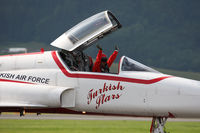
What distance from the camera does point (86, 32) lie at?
448 inches

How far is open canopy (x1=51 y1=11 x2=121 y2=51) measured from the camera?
1127 cm

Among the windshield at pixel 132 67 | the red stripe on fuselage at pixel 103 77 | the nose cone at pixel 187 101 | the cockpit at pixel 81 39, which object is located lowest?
the nose cone at pixel 187 101

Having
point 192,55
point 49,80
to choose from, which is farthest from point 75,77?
point 192,55

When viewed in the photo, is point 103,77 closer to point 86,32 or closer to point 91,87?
point 91,87

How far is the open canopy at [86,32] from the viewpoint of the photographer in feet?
37.0

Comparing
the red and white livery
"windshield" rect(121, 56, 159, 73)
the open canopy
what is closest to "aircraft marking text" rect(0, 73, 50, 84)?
→ the red and white livery

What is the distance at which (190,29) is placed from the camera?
6201 inches

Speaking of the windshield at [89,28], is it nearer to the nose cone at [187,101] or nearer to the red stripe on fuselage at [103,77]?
the red stripe on fuselage at [103,77]

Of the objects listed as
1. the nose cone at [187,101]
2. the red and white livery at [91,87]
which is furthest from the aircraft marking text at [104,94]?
the nose cone at [187,101]

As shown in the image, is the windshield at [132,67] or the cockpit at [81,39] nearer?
the windshield at [132,67]

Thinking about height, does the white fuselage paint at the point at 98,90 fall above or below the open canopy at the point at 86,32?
below

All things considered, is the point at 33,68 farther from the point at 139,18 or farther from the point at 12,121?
the point at 139,18

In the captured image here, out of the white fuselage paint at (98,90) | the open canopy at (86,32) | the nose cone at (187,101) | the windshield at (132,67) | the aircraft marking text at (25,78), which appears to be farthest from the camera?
the open canopy at (86,32)

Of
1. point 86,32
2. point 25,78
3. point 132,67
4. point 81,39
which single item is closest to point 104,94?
point 132,67
